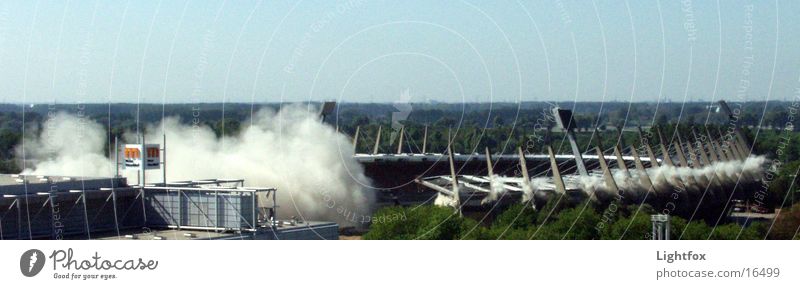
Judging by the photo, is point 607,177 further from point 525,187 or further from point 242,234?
point 242,234

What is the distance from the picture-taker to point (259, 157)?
3409cm

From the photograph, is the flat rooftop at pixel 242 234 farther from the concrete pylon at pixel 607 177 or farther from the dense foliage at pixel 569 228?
the concrete pylon at pixel 607 177

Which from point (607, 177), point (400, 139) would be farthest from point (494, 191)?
point (400, 139)

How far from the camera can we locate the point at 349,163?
40.2 meters

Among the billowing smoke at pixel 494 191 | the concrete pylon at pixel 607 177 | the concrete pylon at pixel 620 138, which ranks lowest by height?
the billowing smoke at pixel 494 191

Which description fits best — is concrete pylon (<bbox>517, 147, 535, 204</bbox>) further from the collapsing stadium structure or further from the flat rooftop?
Result: the flat rooftop

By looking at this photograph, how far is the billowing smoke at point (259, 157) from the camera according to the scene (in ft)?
104

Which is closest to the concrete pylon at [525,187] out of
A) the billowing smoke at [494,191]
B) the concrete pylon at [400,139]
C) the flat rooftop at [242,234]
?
the billowing smoke at [494,191]

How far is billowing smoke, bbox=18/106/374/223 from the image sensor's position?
31844 millimetres

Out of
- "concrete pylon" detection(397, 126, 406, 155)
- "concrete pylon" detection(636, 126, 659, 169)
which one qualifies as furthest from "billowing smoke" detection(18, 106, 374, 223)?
"concrete pylon" detection(636, 126, 659, 169)

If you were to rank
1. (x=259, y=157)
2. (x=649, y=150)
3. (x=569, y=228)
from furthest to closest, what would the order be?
(x=649, y=150) < (x=259, y=157) < (x=569, y=228)

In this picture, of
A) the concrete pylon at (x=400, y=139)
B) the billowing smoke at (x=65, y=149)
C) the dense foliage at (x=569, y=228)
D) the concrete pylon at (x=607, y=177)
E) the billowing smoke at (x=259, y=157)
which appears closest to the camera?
the dense foliage at (x=569, y=228)
